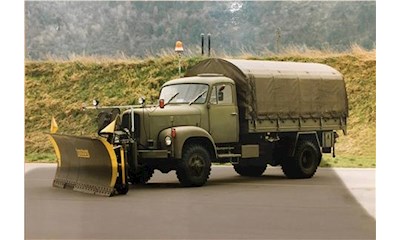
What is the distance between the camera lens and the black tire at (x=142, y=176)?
1337 centimetres

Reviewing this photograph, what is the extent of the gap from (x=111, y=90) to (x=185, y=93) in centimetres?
172

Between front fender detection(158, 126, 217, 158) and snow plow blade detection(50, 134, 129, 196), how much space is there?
807 mm

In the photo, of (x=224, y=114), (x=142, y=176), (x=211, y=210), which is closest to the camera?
(x=211, y=210)

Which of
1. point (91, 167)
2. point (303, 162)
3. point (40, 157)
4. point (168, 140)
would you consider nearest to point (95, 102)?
point (40, 157)

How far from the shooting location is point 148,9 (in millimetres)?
12188

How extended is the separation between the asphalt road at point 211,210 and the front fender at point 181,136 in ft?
2.04

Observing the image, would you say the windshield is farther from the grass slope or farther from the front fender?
the grass slope

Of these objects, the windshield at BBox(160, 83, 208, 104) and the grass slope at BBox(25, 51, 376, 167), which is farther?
the windshield at BBox(160, 83, 208, 104)

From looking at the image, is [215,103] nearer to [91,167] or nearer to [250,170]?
[250,170]

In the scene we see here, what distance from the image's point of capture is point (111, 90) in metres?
12.8

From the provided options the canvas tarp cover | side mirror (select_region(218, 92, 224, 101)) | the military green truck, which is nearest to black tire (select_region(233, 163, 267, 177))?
the military green truck

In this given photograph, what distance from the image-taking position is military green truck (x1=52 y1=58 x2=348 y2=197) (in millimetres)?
13398

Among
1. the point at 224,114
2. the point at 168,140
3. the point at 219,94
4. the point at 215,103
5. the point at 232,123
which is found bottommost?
the point at 168,140

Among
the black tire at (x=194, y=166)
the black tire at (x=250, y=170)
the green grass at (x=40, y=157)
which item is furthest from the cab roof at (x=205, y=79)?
the green grass at (x=40, y=157)
